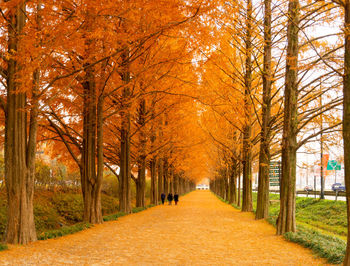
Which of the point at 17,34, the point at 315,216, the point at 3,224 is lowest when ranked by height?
the point at 315,216

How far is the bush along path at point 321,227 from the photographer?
7.84 meters

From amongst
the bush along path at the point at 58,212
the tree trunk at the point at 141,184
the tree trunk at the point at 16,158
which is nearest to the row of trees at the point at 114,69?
the tree trunk at the point at 16,158

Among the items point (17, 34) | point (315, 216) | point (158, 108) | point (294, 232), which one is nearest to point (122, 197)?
point (158, 108)

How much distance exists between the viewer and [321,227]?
19688 mm

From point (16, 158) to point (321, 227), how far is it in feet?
54.7

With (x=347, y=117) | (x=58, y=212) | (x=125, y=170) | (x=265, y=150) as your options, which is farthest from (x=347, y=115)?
(x=58, y=212)

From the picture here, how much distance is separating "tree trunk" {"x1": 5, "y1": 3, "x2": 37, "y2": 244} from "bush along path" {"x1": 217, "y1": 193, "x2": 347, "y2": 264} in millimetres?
6915

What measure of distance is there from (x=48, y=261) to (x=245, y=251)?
14.6 feet

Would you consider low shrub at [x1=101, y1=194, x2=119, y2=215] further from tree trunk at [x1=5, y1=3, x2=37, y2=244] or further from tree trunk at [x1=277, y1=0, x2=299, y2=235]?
tree trunk at [x1=277, y1=0, x2=299, y2=235]

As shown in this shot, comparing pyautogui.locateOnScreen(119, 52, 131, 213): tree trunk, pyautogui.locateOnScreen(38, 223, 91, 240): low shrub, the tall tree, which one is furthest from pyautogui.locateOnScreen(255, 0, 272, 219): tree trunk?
the tall tree

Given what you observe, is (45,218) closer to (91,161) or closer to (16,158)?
A: (91,161)

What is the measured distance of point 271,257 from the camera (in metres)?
7.82

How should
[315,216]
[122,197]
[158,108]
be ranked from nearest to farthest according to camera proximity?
[122,197] < [158,108] < [315,216]

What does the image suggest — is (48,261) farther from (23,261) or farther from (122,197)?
(122,197)
